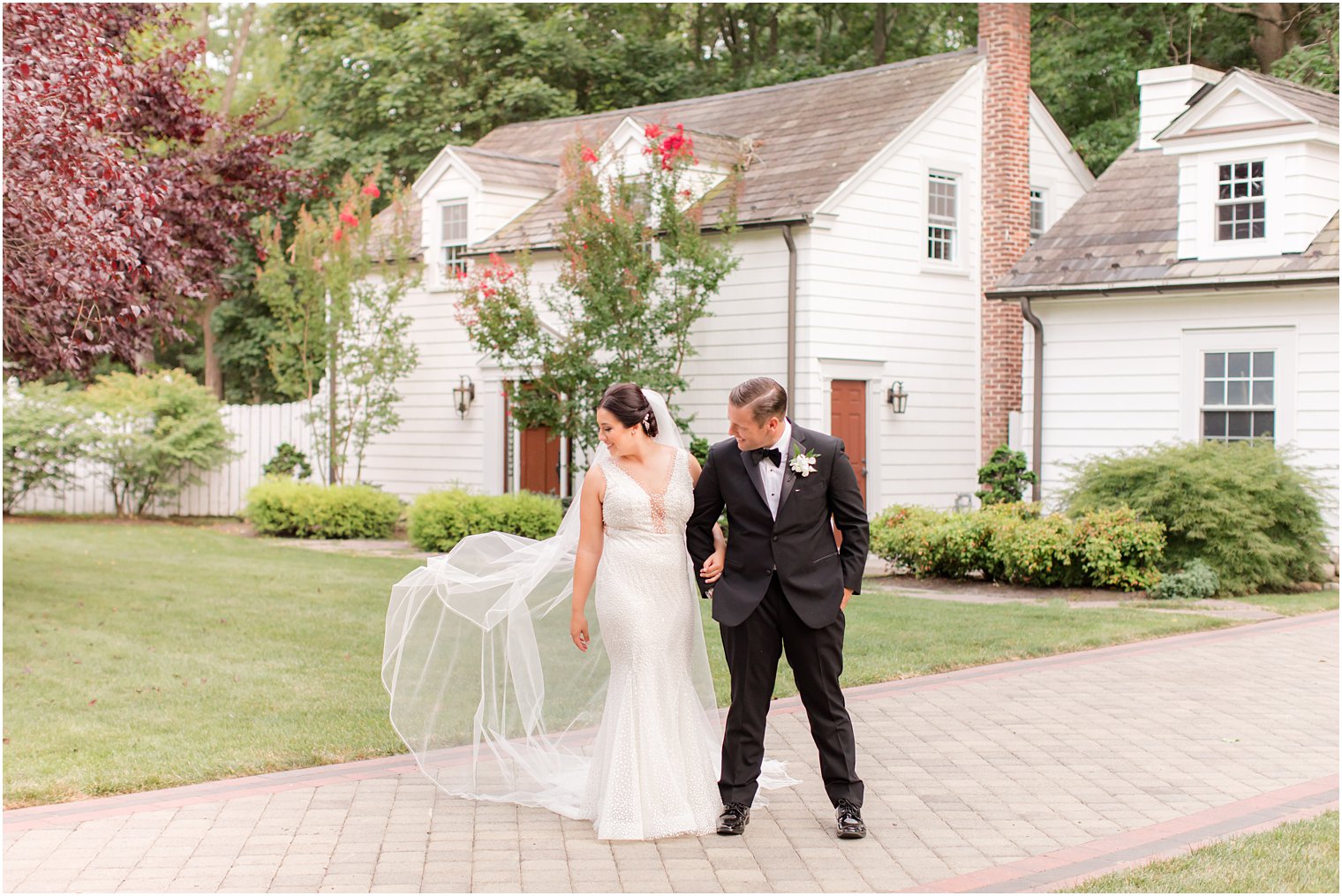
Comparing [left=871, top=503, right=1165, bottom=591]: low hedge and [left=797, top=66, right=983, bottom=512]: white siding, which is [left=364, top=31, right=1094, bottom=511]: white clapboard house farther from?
[left=871, top=503, right=1165, bottom=591]: low hedge

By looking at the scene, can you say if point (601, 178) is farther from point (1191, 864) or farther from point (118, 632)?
point (1191, 864)

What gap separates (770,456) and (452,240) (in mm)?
18297

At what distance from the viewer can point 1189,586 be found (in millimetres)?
14781

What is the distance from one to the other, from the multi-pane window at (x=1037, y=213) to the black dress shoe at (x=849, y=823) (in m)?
17.5

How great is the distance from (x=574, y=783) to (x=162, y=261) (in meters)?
7.47

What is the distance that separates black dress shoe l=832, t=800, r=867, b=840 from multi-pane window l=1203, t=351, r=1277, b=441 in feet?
41.1

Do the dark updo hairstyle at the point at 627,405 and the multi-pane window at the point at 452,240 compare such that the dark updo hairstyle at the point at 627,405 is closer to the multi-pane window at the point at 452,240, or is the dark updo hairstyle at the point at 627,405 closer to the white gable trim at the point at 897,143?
the white gable trim at the point at 897,143

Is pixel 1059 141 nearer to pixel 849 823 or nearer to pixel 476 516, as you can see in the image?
pixel 476 516

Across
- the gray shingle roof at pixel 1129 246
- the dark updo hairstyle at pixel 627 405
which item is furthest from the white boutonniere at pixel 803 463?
the gray shingle roof at pixel 1129 246

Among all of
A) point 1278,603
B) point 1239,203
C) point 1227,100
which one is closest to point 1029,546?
point 1278,603

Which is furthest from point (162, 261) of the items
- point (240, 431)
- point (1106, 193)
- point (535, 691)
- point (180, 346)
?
point (180, 346)

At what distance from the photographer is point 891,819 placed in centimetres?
663

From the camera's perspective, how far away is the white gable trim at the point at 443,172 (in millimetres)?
23047

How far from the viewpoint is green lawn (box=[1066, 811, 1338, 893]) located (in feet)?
18.0
